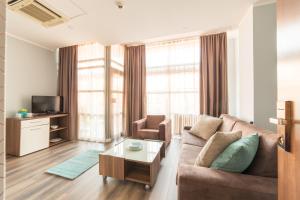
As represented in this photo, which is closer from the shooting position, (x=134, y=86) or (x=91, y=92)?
(x=91, y=92)

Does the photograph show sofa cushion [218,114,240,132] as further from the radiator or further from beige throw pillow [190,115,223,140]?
the radiator

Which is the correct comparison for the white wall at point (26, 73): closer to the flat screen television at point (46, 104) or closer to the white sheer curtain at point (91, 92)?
the flat screen television at point (46, 104)

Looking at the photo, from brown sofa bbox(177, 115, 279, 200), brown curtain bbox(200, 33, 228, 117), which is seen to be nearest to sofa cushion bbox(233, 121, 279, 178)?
brown sofa bbox(177, 115, 279, 200)

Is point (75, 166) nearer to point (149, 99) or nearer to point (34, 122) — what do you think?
point (34, 122)

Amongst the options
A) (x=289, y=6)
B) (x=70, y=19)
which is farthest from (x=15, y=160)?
(x=289, y=6)

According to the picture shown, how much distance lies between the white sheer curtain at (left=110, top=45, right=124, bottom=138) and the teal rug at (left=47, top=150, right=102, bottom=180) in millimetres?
1275

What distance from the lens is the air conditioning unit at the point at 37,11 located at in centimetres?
193

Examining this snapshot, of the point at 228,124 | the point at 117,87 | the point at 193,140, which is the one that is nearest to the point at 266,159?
the point at 228,124

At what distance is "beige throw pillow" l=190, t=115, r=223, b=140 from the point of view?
2625 millimetres

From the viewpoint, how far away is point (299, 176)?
0.53m

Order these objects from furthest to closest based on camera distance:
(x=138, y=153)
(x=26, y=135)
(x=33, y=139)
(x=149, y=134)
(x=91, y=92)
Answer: (x=91, y=92) → (x=149, y=134) → (x=33, y=139) → (x=26, y=135) → (x=138, y=153)

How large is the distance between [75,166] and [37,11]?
2.49m

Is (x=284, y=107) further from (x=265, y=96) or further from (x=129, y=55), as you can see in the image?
(x=129, y=55)

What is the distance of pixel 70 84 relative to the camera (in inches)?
164
